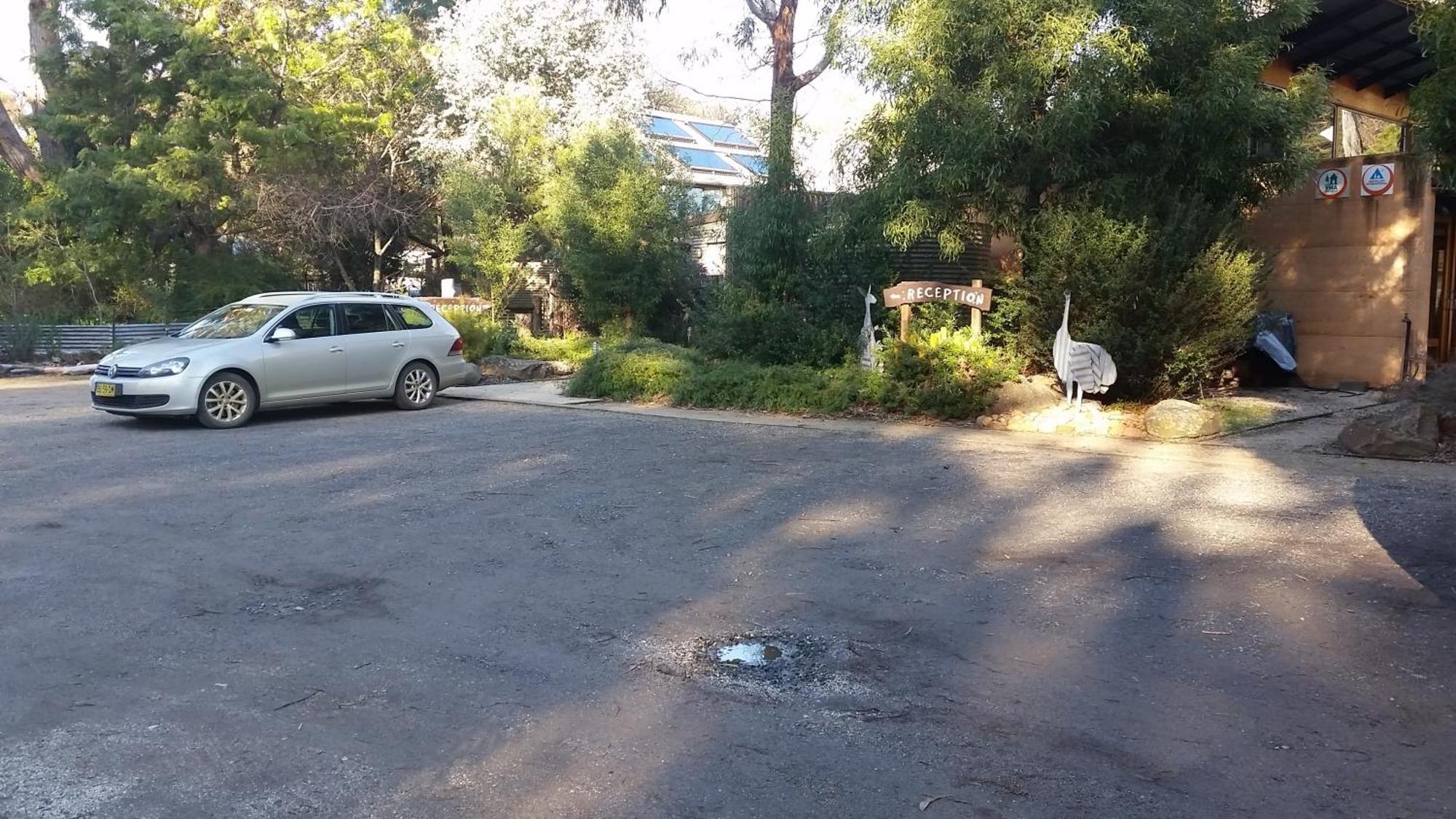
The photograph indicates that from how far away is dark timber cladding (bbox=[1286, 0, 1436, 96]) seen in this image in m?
15.5

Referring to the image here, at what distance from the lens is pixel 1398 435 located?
32.3 ft

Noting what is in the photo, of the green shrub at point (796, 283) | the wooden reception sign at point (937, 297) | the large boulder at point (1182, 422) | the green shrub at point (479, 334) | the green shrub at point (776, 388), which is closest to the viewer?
the large boulder at point (1182, 422)

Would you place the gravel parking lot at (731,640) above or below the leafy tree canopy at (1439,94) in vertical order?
below

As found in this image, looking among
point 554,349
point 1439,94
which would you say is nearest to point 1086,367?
point 1439,94

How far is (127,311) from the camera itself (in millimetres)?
25734

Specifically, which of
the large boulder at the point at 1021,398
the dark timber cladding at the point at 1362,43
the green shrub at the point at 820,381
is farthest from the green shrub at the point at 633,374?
the dark timber cladding at the point at 1362,43

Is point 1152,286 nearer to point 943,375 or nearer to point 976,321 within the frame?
point 976,321

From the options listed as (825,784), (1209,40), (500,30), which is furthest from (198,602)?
(500,30)

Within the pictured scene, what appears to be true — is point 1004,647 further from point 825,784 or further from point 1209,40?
point 1209,40

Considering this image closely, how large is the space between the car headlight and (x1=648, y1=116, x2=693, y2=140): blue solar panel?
1708 cm

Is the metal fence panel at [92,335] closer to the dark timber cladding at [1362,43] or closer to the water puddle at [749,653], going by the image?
the water puddle at [749,653]

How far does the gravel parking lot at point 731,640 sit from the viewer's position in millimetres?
3936

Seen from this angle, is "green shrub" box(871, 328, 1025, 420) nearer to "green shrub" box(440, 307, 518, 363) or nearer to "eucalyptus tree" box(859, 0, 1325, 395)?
"eucalyptus tree" box(859, 0, 1325, 395)

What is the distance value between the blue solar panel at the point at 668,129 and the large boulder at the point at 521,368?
10.2 metres
